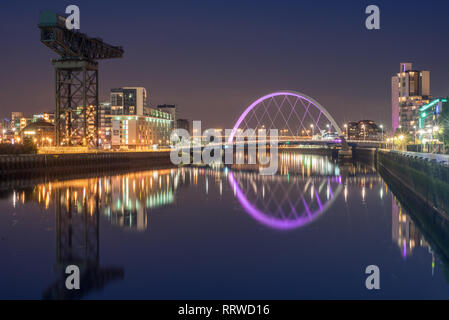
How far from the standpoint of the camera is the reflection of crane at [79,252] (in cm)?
1011

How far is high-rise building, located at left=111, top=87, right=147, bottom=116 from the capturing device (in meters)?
119

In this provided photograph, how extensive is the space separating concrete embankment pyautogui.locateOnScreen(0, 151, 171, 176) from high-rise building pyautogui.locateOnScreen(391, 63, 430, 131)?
335 ft

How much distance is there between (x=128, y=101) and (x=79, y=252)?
4363 inches

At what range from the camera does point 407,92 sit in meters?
143

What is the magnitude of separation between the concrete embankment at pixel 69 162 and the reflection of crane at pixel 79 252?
61.0ft

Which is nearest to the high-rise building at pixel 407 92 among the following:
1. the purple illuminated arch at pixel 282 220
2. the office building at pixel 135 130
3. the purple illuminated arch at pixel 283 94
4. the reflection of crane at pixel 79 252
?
the purple illuminated arch at pixel 283 94

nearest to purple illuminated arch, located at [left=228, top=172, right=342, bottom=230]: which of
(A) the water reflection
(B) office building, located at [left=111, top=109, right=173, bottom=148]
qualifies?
(A) the water reflection

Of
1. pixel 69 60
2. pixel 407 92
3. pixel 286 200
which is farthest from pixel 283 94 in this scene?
pixel 407 92

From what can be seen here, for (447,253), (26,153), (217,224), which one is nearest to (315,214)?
(217,224)

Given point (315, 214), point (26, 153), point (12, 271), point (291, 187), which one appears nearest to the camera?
point (12, 271)

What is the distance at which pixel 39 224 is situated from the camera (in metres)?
17.4

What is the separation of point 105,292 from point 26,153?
35754 mm

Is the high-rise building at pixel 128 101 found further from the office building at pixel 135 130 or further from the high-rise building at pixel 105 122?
the high-rise building at pixel 105 122
